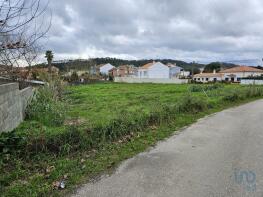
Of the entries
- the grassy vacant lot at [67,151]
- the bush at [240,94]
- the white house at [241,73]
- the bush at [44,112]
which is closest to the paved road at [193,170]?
the grassy vacant lot at [67,151]

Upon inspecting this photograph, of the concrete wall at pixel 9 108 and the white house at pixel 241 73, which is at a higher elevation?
the white house at pixel 241 73

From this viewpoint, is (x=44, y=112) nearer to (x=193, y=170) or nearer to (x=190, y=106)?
(x=190, y=106)

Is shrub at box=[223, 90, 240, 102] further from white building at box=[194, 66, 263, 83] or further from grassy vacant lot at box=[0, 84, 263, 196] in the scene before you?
white building at box=[194, 66, 263, 83]

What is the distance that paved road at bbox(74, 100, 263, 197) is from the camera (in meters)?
3.55

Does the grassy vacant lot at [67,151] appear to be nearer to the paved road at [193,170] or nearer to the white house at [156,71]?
the paved road at [193,170]

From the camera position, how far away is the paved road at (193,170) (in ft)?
11.6

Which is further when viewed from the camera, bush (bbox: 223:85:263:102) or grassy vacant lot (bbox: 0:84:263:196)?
bush (bbox: 223:85:263:102)

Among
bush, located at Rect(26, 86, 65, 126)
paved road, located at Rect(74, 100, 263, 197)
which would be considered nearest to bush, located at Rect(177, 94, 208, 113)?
paved road, located at Rect(74, 100, 263, 197)

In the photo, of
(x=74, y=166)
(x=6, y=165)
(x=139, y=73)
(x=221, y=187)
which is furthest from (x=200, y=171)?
(x=139, y=73)

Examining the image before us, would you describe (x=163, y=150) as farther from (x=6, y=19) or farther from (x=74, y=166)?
(x=6, y=19)

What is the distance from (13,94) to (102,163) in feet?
11.5

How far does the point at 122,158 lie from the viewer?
4992mm

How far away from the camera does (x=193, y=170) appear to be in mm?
4316

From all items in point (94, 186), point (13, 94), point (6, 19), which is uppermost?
point (6, 19)
